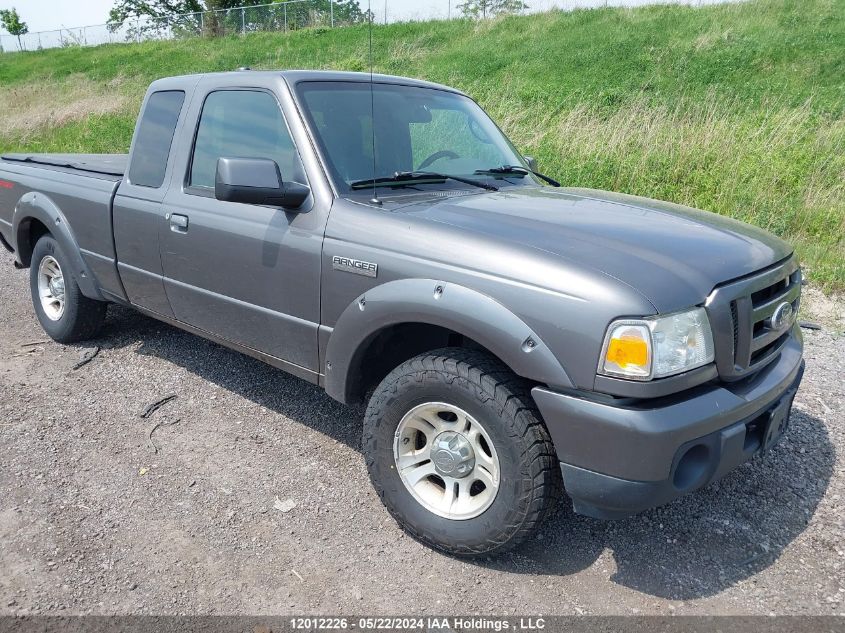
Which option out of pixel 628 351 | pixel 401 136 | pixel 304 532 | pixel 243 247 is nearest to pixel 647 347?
pixel 628 351

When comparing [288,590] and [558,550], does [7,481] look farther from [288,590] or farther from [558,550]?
[558,550]

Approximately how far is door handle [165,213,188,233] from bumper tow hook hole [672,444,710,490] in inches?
106

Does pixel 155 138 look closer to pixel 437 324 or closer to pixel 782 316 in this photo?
pixel 437 324

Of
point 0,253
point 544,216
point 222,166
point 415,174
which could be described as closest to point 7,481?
point 222,166

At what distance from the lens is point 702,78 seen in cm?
1548

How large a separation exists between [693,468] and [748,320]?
0.58 meters

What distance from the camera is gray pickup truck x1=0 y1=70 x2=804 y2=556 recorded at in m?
2.20

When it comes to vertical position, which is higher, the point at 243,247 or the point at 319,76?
the point at 319,76

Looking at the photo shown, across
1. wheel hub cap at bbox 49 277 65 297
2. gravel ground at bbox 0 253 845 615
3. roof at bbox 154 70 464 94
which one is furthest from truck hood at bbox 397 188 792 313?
wheel hub cap at bbox 49 277 65 297

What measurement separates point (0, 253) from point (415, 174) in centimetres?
693

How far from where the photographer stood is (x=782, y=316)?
267cm

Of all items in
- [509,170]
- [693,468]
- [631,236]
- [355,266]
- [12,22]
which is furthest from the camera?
[12,22]

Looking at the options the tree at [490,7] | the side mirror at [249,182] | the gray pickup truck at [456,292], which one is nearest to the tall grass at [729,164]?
the gray pickup truck at [456,292]

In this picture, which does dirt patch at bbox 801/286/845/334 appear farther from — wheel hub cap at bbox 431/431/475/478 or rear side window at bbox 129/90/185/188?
rear side window at bbox 129/90/185/188
